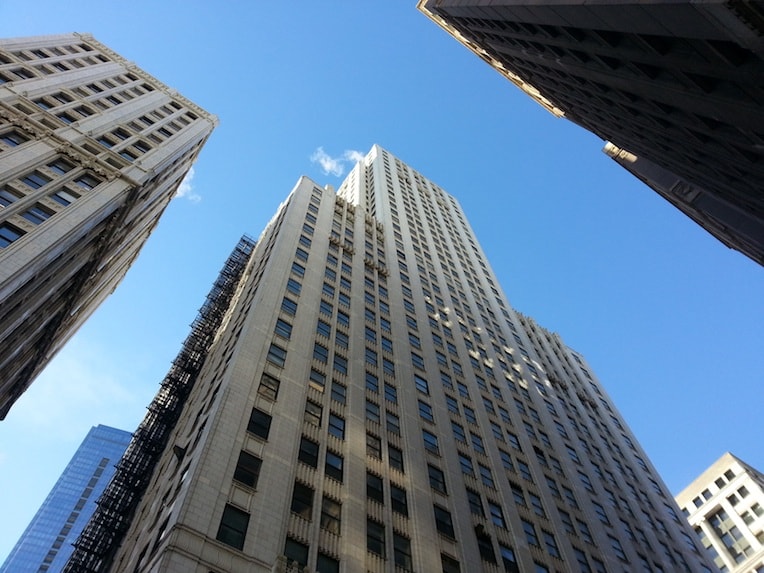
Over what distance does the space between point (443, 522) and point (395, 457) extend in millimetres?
4578

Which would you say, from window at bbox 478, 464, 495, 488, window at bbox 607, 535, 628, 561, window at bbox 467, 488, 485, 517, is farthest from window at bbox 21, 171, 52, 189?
window at bbox 607, 535, 628, 561

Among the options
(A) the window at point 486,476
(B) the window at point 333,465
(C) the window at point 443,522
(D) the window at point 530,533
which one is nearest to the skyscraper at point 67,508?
(A) the window at point 486,476

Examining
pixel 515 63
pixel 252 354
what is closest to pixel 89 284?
pixel 252 354

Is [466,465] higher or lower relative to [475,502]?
higher

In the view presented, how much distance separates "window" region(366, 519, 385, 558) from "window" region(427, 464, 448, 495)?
649cm

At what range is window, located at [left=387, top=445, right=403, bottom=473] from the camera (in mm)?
32688

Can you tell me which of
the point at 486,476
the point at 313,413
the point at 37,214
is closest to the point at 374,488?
the point at 313,413

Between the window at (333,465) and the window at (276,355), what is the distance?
6.67m

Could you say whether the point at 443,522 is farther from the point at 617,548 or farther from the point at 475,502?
the point at 617,548

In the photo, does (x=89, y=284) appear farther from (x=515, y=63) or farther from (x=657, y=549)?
(x=657, y=549)

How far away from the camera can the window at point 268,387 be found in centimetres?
3077

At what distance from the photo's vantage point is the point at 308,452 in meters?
29.0

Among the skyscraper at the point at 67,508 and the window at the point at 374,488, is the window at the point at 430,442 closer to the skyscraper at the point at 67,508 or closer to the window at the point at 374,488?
the window at the point at 374,488

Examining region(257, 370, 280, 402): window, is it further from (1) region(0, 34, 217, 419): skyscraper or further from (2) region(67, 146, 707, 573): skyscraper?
(1) region(0, 34, 217, 419): skyscraper
